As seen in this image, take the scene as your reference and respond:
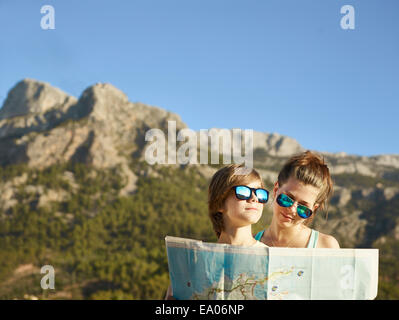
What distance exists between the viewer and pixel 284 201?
326cm

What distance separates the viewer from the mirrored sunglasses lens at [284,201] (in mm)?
3240

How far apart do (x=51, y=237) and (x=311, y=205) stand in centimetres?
10103

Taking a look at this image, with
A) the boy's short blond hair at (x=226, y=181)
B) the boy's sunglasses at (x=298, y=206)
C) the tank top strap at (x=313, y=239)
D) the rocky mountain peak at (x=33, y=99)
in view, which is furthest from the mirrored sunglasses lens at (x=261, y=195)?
the rocky mountain peak at (x=33, y=99)

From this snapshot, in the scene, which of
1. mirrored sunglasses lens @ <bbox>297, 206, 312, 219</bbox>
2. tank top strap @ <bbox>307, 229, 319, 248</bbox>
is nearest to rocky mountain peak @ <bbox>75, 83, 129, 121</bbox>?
tank top strap @ <bbox>307, 229, 319, 248</bbox>

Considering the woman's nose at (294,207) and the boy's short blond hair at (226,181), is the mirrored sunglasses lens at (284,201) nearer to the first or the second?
the woman's nose at (294,207)

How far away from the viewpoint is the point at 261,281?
7.43 ft

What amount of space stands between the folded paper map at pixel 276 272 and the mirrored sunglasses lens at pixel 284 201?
980 millimetres

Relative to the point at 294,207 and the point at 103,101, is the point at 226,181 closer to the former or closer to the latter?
the point at 294,207

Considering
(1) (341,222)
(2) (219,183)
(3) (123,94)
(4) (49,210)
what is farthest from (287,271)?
(3) (123,94)
